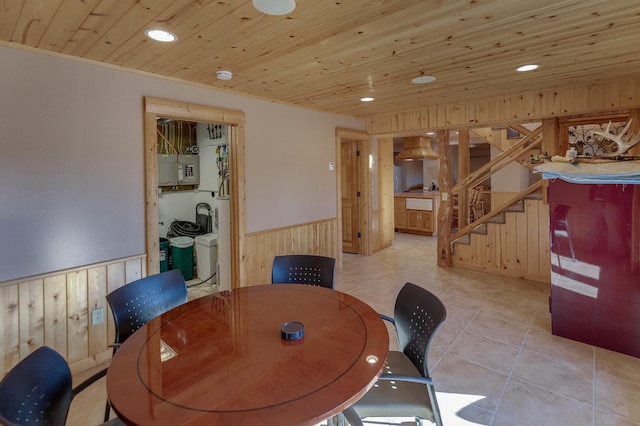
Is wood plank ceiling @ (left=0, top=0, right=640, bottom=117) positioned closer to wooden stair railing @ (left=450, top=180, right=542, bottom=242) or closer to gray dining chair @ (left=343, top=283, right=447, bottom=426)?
wooden stair railing @ (left=450, top=180, right=542, bottom=242)

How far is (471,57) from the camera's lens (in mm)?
2793

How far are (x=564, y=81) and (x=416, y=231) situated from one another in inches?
198

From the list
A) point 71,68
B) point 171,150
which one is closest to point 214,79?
point 71,68

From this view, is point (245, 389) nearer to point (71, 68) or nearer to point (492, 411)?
point (492, 411)

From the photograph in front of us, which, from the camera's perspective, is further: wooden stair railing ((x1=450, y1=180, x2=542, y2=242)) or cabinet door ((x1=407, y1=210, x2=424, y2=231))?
cabinet door ((x1=407, y1=210, x2=424, y2=231))

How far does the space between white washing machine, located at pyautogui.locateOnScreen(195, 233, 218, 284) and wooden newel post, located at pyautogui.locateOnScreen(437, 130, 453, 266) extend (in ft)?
11.3

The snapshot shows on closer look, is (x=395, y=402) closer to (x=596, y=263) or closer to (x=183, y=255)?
(x=596, y=263)

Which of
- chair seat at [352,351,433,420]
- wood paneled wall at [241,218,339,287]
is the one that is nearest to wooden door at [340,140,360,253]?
wood paneled wall at [241,218,339,287]

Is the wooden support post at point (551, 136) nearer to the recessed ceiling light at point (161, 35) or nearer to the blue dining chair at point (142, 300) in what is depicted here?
the recessed ceiling light at point (161, 35)

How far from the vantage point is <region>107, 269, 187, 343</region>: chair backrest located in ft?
6.19

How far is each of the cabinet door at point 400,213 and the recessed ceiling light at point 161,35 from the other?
680 centimetres

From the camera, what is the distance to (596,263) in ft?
9.29

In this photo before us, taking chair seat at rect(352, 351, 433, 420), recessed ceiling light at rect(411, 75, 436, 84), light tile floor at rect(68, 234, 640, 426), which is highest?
recessed ceiling light at rect(411, 75, 436, 84)

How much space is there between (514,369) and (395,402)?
159 cm
